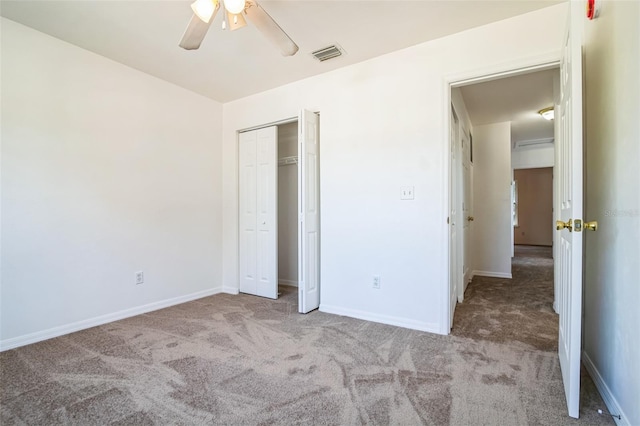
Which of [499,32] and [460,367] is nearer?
[460,367]

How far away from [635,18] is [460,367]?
6.33ft

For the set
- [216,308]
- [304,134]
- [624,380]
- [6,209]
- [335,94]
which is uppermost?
[335,94]

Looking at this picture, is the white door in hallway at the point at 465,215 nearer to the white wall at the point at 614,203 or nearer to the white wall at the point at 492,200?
the white wall at the point at 492,200

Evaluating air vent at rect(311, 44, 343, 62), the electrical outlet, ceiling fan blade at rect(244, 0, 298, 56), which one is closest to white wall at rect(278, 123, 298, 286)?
air vent at rect(311, 44, 343, 62)

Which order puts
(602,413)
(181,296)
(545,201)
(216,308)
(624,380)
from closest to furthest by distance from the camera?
(624,380), (602,413), (216,308), (181,296), (545,201)

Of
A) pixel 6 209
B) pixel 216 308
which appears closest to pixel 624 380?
pixel 216 308

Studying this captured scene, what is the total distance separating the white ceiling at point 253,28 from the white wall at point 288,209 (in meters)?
1.27

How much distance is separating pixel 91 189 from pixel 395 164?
2.68 meters

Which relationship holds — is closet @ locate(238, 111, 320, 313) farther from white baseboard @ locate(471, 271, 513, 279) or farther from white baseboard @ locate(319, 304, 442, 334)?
white baseboard @ locate(471, 271, 513, 279)

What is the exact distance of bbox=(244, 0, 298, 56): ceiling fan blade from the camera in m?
1.79

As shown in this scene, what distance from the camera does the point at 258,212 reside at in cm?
379

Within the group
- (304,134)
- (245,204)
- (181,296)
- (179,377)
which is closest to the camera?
(179,377)

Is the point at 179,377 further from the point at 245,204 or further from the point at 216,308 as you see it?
the point at 245,204

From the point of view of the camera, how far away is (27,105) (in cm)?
241
